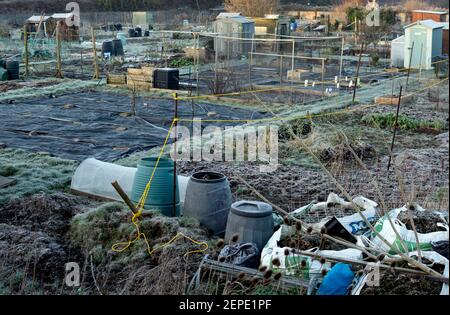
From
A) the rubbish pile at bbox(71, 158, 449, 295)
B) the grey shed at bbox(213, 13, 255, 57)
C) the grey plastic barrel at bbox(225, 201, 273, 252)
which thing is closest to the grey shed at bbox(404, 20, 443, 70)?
the grey shed at bbox(213, 13, 255, 57)

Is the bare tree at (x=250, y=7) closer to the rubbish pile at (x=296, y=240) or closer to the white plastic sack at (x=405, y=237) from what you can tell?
the rubbish pile at (x=296, y=240)

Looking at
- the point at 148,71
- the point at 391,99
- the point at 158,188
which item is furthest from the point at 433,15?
the point at 158,188

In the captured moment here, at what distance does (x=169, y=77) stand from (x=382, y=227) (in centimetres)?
1176

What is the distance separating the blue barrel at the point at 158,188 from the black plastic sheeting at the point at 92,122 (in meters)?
3.27

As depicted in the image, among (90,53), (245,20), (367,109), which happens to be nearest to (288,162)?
(367,109)

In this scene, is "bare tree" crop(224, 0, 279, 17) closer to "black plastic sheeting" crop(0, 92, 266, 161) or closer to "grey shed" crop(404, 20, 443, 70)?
"grey shed" crop(404, 20, 443, 70)

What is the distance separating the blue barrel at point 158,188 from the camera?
7203 millimetres

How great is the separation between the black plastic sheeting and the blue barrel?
10.7 ft

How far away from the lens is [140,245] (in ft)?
20.6

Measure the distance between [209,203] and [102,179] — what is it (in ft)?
6.27

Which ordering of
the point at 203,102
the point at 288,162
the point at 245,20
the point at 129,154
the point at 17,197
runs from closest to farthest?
the point at 17,197 < the point at 288,162 < the point at 129,154 < the point at 203,102 < the point at 245,20

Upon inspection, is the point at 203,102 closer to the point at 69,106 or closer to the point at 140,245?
the point at 69,106

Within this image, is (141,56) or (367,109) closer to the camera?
(367,109)

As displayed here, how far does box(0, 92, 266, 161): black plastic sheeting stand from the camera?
37.0 ft
